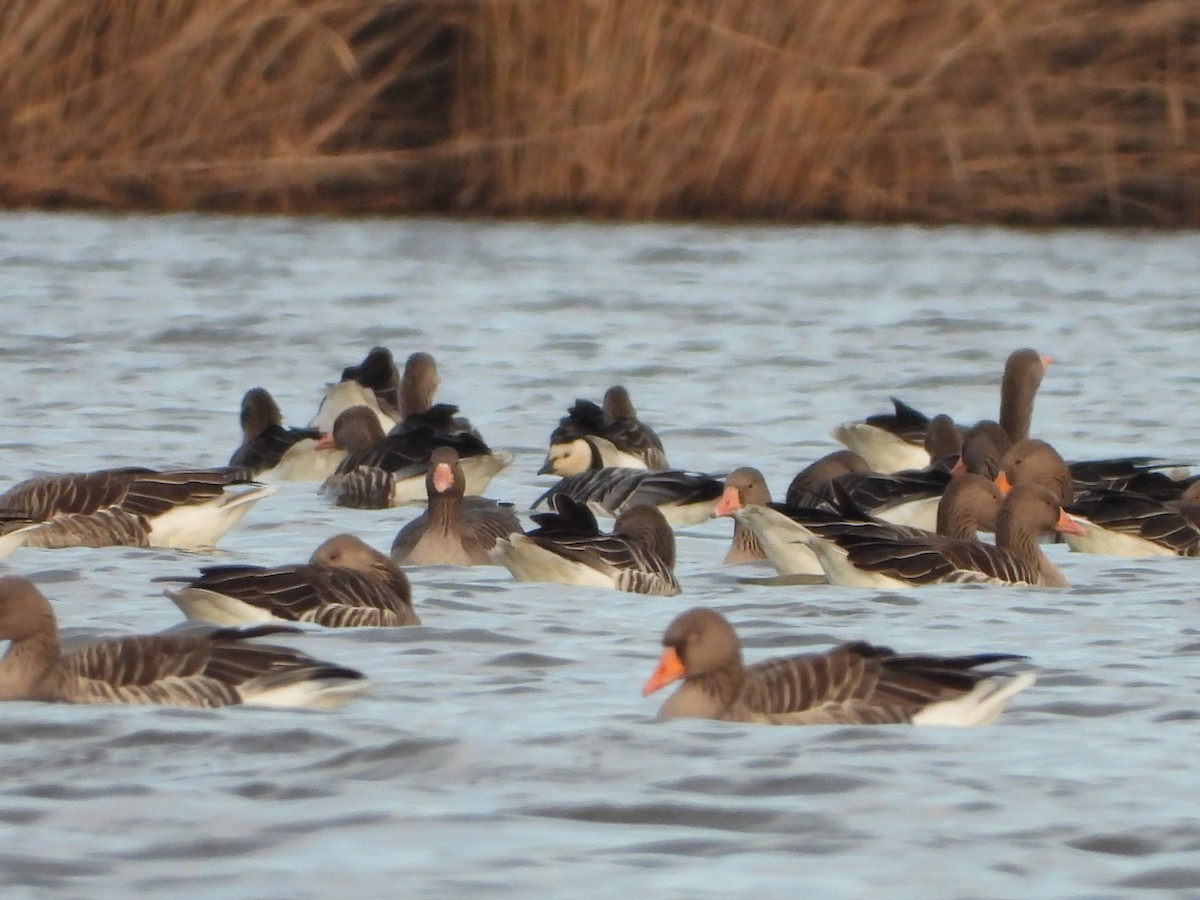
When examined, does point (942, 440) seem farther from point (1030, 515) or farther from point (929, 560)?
point (929, 560)

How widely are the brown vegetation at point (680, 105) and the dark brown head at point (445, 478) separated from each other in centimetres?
1303

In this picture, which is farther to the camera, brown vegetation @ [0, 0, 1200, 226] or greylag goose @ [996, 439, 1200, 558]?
brown vegetation @ [0, 0, 1200, 226]

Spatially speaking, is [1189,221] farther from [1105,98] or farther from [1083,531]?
[1083,531]

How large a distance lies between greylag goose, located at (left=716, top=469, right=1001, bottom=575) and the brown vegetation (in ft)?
41.0

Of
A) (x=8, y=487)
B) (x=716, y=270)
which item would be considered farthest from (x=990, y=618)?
(x=716, y=270)

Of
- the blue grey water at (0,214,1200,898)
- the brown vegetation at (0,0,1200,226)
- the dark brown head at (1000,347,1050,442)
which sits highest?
the brown vegetation at (0,0,1200,226)

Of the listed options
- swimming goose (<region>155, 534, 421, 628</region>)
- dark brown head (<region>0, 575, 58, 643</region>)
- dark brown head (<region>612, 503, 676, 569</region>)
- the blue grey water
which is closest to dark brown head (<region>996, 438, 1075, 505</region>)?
the blue grey water

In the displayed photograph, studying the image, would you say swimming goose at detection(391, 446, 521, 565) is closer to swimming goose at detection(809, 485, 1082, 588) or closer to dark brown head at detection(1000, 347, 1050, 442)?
swimming goose at detection(809, 485, 1082, 588)

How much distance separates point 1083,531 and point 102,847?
236 inches

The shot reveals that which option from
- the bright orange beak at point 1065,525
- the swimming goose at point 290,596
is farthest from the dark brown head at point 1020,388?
the swimming goose at point 290,596

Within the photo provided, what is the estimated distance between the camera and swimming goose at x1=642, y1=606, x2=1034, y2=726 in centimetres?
729

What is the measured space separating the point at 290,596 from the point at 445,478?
6.96ft

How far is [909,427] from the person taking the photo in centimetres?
1421

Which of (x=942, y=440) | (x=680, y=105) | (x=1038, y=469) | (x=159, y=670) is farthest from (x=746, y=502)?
(x=680, y=105)
